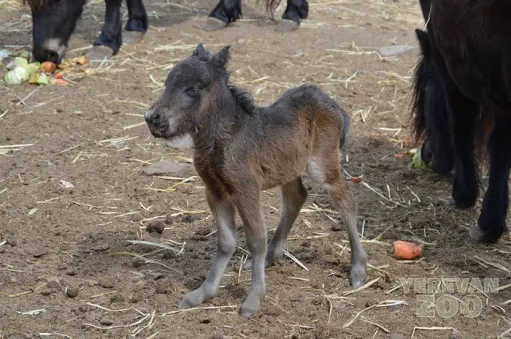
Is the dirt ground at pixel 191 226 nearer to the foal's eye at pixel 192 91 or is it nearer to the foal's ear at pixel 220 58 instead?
the foal's eye at pixel 192 91

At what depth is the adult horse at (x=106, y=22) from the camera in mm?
7281

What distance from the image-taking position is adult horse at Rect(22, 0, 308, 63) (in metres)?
7.28

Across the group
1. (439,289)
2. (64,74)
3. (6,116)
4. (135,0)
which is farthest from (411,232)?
(135,0)

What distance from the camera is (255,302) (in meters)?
3.74

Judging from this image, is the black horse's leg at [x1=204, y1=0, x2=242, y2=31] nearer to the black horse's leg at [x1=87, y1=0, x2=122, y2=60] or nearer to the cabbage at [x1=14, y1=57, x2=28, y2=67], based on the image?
the black horse's leg at [x1=87, y1=0, x2=122, y2=60]

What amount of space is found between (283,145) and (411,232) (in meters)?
1.23

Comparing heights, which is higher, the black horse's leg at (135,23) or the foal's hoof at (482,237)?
the foal's hoof at (482,237)

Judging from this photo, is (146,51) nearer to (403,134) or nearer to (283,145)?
(403,134)

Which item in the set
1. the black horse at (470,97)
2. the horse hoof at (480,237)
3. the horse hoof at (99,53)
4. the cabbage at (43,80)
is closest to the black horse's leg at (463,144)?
the black horse at (470,97)

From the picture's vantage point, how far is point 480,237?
183 inches

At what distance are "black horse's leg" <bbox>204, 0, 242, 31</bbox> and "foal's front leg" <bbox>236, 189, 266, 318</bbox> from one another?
4.86 meters

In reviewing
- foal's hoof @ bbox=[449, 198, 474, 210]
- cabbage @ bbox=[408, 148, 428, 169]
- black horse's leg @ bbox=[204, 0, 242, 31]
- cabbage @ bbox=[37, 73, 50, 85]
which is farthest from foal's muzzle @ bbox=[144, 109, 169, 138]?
black horse's leg @ bbox=[204, 0, 242, 31]

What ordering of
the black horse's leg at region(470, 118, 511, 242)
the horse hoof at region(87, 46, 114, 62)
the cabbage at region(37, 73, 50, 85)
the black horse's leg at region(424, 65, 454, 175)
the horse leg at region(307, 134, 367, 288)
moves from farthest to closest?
the horse hoof at region(87, 46, 114, 62) < the cabbage at region(37, 73, 50, 85) < the black horse's leg at region(424, 65, 454, 175) < the black horse's leg at region(470, 118, 511, 242) < the horse leg at region(307, 134, 367, 288)

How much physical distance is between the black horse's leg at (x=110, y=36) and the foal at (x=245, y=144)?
3958 mm
